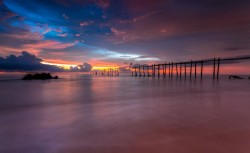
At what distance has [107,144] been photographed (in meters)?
2.98

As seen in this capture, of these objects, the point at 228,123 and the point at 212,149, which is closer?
the point at 212,149

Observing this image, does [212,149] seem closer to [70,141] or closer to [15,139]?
[70,141]

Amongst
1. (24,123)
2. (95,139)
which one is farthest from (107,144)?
(24,123)

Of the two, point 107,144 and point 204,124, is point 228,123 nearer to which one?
point 204,124

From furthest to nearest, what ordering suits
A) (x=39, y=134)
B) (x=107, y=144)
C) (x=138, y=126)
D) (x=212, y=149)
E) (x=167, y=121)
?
Result: (x=167, y=121) → (x=138, y=126) → (x=39, y=134) → (x=107, y=144) → (x=212, y=149)

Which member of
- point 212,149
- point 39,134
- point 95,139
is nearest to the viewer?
point 212,149

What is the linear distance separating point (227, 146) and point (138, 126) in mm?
2076

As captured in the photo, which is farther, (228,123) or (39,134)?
(228,123)

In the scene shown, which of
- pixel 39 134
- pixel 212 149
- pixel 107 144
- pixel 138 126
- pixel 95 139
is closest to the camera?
pixel 212 149

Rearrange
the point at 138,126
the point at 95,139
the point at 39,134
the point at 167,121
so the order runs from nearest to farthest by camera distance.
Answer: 1. the point at 95,139
2. the point at 39,134
3. the point at 138,126
4. the point at 167,121

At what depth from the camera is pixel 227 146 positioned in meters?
2.78

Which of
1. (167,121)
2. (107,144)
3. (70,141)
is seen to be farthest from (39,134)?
(167,121)

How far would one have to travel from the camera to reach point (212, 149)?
2678mm

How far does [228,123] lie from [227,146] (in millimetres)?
1751
